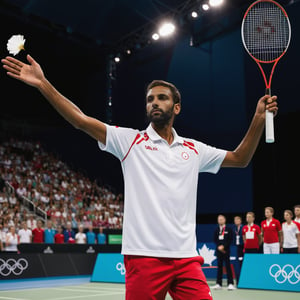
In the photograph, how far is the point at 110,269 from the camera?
40.1ft

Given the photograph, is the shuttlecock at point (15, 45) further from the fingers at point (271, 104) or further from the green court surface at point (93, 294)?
the green court surface at point (93, 294)

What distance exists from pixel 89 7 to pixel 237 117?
23.8 feet

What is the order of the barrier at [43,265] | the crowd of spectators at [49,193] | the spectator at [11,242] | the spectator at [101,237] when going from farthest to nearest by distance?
the crowd of spectators at [49,193] < the spectator at [101,237] < the spectator at [11,242] < the barrier at [43,265]

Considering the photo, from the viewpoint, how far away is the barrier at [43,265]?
1206cm

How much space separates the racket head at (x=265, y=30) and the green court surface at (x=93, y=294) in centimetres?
548

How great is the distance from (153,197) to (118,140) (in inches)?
15.4

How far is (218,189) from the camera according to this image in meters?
19.0

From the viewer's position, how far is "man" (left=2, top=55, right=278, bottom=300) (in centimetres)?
259

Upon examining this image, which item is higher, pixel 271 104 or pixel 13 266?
pixel 271 104

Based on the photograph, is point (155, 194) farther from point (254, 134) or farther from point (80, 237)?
point (80, 237)

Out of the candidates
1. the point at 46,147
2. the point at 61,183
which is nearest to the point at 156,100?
the point at 61,183

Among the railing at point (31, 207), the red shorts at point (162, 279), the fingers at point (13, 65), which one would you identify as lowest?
the red shorts at point (162, 279)

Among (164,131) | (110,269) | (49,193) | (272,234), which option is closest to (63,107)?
(164,131)

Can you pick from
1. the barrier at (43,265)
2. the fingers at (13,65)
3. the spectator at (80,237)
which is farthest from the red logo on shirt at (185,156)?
the spectator at (80,237)
